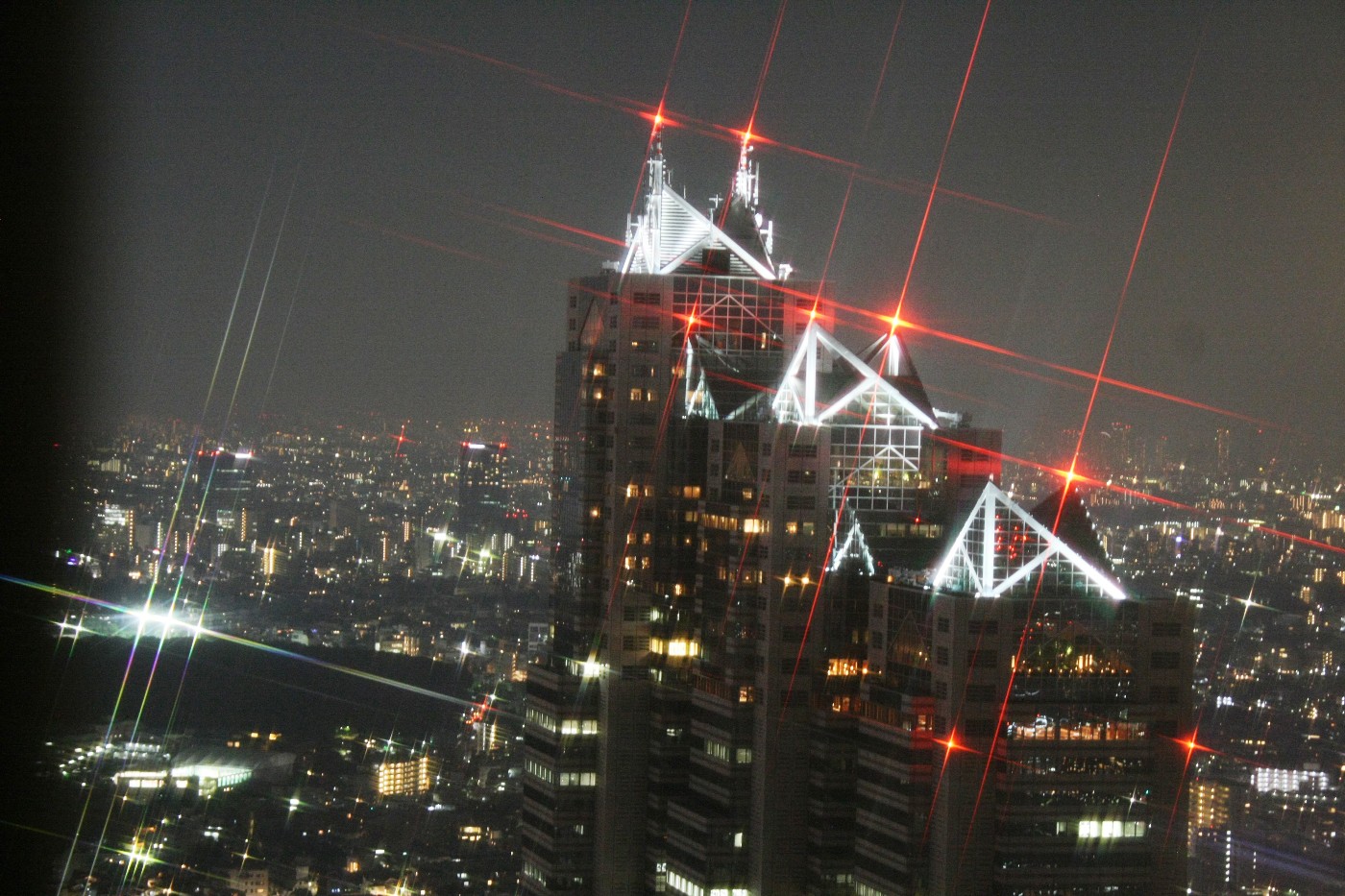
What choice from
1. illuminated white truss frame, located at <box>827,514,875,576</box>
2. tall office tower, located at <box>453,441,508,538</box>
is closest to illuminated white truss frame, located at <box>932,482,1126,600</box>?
illuminated white truss frame, located at <box>827,514,875,576</box>

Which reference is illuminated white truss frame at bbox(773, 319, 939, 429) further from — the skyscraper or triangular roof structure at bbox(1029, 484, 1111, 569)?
triangular roof structure at bbox(1029, 484, 1111, 569)

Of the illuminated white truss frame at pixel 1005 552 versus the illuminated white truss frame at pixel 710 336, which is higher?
the illuminated white truss frame at pixel 710 336

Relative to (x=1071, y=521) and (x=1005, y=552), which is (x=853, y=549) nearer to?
(x=1071, y=521)

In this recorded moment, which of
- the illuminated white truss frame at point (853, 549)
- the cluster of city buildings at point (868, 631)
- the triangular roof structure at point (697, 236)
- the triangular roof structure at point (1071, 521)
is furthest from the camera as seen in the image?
the triangular roof structure at point (697, 236)

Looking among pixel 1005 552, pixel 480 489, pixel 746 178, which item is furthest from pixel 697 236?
pixel 480 489

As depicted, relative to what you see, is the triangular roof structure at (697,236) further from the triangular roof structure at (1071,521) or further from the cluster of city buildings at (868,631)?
the triangular roof structure at (1071,521)

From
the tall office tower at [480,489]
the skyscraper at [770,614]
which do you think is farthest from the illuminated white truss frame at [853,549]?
the tall office tower at [480,489]
